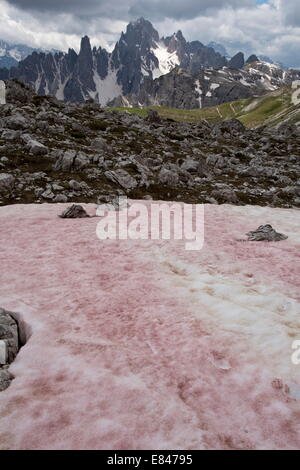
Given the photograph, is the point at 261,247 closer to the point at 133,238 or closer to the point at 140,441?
the point at 133,238

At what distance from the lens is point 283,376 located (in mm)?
7223

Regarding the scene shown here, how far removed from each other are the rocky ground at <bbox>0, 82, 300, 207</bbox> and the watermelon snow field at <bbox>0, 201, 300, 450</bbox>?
1158cm

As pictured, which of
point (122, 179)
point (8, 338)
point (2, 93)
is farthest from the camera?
point (2, 93)

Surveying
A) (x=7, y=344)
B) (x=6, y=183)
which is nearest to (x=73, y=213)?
(x=6, y=183)

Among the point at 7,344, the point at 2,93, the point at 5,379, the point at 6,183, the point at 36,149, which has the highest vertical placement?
the point at 2,93

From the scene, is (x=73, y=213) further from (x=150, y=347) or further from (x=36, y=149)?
(x=36, y=149)

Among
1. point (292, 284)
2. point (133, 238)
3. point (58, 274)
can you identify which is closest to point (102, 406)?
point (58, 274)

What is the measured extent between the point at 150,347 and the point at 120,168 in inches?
1038

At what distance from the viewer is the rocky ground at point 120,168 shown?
25.5 meters

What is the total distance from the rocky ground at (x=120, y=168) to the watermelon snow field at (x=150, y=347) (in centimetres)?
1158

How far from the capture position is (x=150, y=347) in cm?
816

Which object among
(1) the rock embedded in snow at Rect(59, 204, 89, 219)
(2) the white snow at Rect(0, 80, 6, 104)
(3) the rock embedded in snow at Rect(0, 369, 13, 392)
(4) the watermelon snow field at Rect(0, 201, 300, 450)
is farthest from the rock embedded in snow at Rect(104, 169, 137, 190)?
(2) the white snow at Rect(0, 80, 6, 104)

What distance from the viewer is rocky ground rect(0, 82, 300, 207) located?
25.5 metres

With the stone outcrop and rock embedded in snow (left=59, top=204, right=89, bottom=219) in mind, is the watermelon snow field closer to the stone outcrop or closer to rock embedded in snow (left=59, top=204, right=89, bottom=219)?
the stone outcrop
